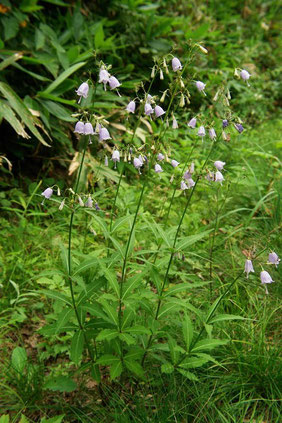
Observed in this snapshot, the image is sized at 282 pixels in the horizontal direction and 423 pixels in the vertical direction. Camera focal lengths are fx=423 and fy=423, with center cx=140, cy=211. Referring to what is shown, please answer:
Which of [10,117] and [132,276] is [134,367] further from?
[10,117]

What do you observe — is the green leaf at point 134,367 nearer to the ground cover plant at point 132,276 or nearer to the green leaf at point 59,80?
the ground cover plant at point 132,276

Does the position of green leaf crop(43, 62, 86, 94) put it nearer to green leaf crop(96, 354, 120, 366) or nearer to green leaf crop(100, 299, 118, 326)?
green leaf crop(100, 299, 118, 326)

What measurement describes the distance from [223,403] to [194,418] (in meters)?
0.17

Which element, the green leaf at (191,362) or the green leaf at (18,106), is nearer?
the green leaf at (191,362)

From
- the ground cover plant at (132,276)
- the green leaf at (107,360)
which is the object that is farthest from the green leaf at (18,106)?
the green leaf at (107,360)

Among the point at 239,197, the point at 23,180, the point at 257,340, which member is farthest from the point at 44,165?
the point at 257,340

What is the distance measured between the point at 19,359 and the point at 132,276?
776mm

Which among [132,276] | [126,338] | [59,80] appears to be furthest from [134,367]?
[59,80]

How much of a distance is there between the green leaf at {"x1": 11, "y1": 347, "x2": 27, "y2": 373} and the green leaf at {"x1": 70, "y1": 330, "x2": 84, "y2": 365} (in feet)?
1.60

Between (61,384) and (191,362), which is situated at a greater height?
(191,362)

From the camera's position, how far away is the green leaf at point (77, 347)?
1948 millimetres

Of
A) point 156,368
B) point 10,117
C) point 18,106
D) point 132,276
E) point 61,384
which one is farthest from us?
point 18,106

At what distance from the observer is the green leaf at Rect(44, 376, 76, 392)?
216cm

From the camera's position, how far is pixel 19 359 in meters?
2.36
